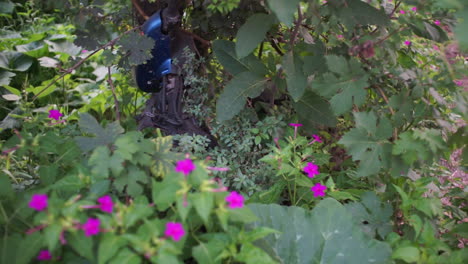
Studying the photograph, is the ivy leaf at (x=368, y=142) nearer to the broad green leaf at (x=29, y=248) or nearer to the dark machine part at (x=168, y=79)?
the dark machine part at (x=168, y=79)

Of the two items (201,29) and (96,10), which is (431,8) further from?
(96,10)

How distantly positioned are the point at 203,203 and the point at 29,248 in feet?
1.33

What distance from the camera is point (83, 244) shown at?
3.06 feet

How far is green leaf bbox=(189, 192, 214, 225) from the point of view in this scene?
3.06 ft

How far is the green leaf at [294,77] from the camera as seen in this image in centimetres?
151

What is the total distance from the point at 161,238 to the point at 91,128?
0.40 metres


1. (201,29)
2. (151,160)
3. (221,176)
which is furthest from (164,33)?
(151,160)

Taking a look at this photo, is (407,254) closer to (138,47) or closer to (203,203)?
(203,203)

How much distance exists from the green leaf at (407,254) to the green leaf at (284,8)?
67cm

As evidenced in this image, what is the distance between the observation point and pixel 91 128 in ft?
3.89

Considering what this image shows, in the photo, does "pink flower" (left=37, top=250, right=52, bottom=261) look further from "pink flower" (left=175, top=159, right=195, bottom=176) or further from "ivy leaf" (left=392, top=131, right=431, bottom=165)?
"ivy leaf" (left=392, top=131, right=431, bottom=165)

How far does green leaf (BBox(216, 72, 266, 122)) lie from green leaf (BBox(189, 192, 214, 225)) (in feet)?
2.13

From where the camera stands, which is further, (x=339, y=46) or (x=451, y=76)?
(x=339, y=46)


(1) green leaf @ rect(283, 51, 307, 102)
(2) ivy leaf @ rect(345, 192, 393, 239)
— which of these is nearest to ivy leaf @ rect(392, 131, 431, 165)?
(2) ivy leaf @ rect(345, 192, 393, 239)
